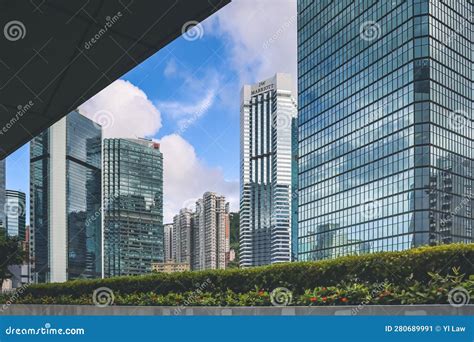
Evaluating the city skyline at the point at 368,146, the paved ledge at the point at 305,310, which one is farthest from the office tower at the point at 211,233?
the paved ledge at the point at 305,310

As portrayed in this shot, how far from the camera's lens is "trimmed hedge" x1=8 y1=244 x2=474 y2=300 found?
10977 mm

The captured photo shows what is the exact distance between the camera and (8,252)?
32.9m

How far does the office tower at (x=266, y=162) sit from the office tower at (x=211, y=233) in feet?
110

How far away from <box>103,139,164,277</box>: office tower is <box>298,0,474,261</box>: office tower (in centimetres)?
4435

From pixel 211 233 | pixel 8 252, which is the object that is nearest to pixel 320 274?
pixel 8 252

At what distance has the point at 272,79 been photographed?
560ft

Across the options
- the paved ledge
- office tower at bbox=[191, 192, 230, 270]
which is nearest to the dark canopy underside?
the paved ledge

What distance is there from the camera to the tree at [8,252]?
1278 inches

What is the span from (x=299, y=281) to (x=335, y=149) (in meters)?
91.2

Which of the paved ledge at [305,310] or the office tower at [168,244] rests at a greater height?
the paved ledge at [305,310]

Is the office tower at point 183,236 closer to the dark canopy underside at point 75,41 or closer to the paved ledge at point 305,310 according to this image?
the paved ledge at point 305,310

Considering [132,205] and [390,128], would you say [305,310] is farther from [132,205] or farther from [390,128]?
[132,205]

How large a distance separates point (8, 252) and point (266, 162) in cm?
14851

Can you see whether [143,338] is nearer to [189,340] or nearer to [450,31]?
[189,340]
